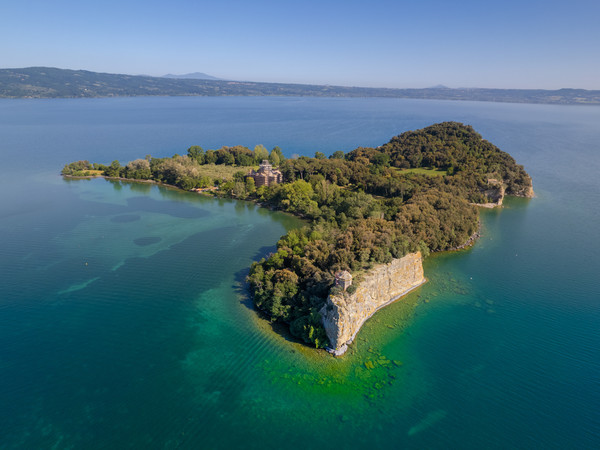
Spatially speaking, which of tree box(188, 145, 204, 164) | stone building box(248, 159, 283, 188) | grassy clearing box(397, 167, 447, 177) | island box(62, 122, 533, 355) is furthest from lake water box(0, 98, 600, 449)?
tree box(188, 145, 204, 164)

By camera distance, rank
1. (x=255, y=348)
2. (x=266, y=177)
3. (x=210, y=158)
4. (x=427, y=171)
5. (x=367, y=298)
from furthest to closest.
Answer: (x=210, y=158) → (x=427, y=171) → (x=266, y=177) → (x=367, y=298) → (x=255, y=348)

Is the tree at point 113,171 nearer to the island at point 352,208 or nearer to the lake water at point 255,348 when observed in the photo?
the island at point 352,208

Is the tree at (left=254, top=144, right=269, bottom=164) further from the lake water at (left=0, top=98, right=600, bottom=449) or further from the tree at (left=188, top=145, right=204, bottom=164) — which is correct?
the lake water at (left=0, top=98, right=600, bottom=449)

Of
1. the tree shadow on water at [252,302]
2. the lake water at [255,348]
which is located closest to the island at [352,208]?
the tree shadow on water at [252,302]

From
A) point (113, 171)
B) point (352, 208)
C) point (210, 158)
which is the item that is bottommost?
point (113, 171)

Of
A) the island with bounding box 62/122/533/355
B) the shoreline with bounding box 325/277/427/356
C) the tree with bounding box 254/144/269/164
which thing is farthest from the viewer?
the tree with bounding box 254/144/269/164

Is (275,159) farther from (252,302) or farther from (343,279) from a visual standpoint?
(343,279)

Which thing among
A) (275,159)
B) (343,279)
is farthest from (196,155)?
(343,279)
